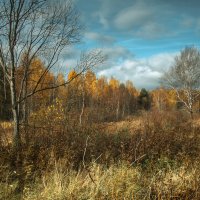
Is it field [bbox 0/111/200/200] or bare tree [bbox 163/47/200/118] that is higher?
bare tree [bbox 163/47/200/118]

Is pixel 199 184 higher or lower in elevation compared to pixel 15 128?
lower

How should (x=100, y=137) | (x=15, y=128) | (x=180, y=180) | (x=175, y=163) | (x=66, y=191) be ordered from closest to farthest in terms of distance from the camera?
(x=66, y=191) < (x=180, y=180) < (x=175, y=163) < (x=15, y=128) < (x=100, y=137)

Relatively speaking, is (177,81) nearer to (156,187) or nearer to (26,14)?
(26,14)

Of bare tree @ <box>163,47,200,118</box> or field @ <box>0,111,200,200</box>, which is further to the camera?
bare tree @ <box>163,47,200,118</box>

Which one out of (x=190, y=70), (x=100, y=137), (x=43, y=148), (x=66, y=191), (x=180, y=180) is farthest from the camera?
(x=190, y=70)

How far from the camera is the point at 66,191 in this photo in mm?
4117

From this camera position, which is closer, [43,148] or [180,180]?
[180,180]

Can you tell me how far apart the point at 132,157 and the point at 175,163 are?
3.14ft

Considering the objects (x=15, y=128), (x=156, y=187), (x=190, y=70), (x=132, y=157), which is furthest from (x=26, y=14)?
(x=190, y=70)

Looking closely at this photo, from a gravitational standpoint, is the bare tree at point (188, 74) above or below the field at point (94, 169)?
above

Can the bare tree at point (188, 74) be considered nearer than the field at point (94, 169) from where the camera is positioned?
No

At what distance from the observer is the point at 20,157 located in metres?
6.19

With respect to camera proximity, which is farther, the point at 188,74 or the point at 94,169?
the point at 188,74

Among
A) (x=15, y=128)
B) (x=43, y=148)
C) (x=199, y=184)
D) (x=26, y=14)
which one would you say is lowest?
(x=199, y=184)
